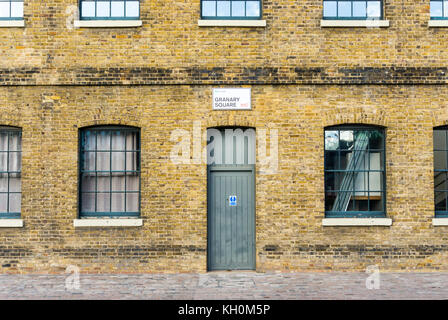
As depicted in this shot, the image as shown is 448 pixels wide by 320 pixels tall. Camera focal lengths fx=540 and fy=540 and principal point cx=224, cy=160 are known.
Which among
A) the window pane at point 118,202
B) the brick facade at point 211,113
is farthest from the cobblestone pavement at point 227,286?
the window pane at point 118,202

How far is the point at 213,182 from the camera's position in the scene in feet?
38.4

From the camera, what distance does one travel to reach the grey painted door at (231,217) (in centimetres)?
1160

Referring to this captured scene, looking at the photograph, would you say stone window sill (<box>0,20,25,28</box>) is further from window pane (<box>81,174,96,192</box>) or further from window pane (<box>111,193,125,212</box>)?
window pane (<box>111,193,125,212</box>)

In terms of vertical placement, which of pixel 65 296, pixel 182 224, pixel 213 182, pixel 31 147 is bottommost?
pixel 65 296

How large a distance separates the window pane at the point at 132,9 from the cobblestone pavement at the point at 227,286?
5.60m

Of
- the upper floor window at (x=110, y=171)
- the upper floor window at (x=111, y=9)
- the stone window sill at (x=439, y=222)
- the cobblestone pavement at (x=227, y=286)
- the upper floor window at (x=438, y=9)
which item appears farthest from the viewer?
the upper floor window at (x=438, y=9)

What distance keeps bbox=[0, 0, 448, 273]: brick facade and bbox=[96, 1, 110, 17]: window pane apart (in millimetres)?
468

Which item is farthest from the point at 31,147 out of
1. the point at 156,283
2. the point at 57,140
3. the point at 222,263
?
the point at 222,263

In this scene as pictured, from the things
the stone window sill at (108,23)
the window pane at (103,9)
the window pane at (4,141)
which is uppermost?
the window pane at (103,9)

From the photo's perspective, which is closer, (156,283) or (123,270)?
(156,283)

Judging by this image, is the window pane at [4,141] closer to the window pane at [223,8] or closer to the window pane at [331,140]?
the window pane at [223,8]

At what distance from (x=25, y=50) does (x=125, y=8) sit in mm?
2335

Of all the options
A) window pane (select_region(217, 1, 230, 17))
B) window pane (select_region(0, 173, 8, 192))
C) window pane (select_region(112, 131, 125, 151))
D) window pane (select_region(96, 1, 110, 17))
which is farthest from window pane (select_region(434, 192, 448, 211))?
window pane (select_region(0, 173, 8, 192))

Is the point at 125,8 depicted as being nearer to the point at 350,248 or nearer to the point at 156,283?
the point at 156,283
